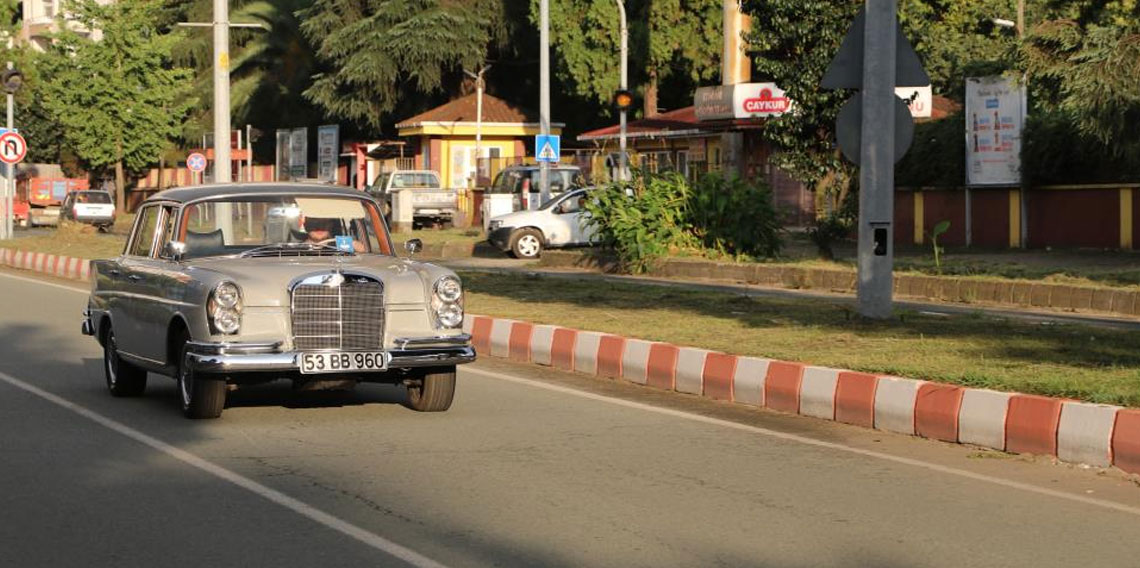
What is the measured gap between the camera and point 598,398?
13.3 meters

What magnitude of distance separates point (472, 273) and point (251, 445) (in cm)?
1753

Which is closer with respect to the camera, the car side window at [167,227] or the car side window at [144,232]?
the car side window at [167,227]

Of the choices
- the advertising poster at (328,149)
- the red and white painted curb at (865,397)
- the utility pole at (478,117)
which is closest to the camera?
the red and white painted curb at (865,397)

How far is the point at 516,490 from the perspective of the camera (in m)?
8.80

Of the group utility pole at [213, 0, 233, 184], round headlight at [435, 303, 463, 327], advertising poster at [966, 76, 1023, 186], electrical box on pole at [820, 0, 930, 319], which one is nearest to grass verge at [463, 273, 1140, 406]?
electrical box on pole at [820, 0, 930, 319]

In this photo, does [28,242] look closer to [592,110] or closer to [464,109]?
[464,109]

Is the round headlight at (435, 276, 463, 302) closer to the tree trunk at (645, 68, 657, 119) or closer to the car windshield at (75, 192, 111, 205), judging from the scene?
the tree trunk at (645, 68, 657, 119)

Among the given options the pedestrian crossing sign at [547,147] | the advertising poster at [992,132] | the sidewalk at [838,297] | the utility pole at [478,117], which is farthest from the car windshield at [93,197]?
the advertising poster at [992,132]

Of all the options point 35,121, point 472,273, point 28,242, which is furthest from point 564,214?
point 35,121

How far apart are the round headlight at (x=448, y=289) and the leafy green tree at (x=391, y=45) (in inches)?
2079

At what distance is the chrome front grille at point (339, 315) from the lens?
11.2 m

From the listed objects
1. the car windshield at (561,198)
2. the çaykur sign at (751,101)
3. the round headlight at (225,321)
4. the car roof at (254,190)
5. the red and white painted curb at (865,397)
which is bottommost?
the red and white painted curb at (865,397)

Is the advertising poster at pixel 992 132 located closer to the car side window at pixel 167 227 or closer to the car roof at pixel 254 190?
the car roof at pixel 254 190

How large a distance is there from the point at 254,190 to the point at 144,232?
1201 mm
